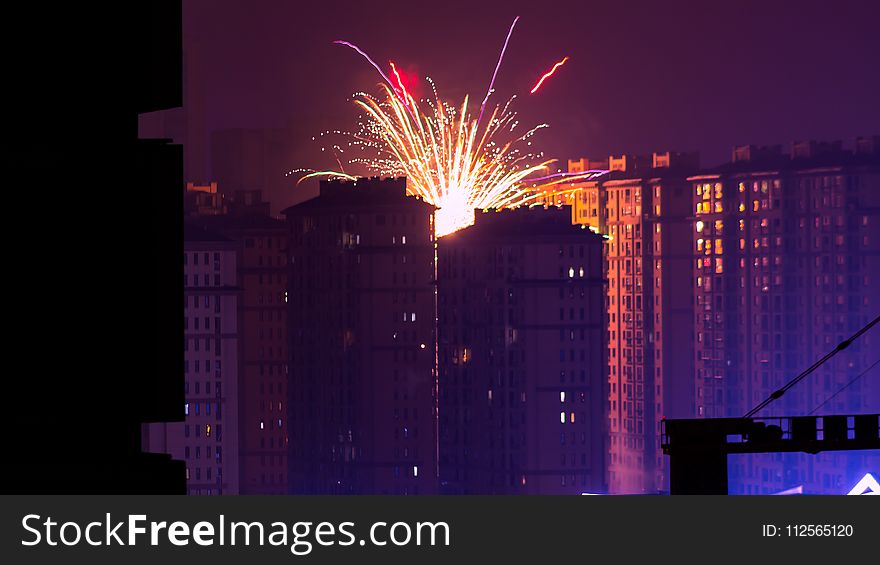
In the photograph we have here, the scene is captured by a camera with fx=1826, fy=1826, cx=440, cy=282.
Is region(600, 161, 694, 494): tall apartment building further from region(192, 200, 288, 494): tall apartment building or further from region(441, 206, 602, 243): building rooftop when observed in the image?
region(192, 200, 288, 494): tall apartment building

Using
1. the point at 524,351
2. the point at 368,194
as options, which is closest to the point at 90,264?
the point at 368,194

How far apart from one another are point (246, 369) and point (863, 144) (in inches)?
1972

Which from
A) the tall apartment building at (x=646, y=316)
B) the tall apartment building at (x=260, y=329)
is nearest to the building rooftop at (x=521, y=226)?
the tall apartment building at (x=260, y=329)

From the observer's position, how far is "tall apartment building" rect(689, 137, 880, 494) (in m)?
134

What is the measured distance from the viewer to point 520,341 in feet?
423

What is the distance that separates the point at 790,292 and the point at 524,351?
75.7ft

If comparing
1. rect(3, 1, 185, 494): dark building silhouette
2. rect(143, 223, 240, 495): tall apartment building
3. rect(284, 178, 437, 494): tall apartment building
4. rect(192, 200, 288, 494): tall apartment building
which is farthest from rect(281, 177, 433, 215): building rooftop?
rect(3, 1, 185, 494): dark building silhouette

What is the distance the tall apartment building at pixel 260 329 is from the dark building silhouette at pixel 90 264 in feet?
413

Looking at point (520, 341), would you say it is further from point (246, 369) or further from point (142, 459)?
point (142, 459)

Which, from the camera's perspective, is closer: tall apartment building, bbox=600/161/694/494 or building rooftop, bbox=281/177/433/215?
building rooftop, bbox=281/177/433/215

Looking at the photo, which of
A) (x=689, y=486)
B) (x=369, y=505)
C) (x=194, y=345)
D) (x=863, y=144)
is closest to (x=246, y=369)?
(x=194, y=345)

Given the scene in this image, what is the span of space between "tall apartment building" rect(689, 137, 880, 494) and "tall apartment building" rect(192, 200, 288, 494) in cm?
3301

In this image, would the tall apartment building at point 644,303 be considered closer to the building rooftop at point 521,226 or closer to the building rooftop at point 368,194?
the building rooftop at point 521,226

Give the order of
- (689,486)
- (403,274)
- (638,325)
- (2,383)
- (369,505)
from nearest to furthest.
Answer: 1. (2,383)
2. (369,505)
3. (689,486)
4. (403,274)
5. (638,325)
